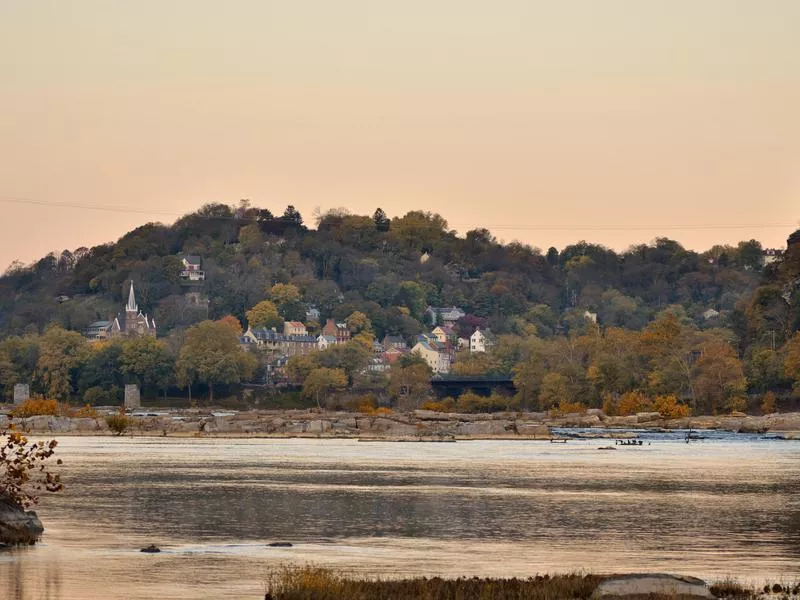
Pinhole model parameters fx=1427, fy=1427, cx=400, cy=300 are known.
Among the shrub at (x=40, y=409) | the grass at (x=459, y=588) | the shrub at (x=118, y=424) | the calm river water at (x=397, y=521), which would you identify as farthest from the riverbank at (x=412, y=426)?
the grass at (x=459, y=588)

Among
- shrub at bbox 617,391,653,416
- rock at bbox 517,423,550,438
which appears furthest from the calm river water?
shrub at bbox 617,391,653,416

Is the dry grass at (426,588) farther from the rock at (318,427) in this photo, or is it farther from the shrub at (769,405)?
the shrub at (769,405)

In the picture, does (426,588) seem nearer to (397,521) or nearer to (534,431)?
(397,521)

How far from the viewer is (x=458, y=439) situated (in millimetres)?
125688

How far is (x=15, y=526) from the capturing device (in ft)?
113

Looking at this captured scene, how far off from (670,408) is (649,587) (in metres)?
129

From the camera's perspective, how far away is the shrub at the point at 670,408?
151 m

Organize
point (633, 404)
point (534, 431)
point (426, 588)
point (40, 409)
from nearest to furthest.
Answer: point (426, 588) → point (534, 431) → point (633, 404) → point (40, 409)

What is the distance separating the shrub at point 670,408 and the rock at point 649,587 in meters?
128

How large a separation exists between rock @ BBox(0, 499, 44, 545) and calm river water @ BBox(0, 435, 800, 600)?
47 centimetres

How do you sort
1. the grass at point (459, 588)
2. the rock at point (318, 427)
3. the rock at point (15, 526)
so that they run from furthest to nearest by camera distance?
the rock at point (318, 427) < the rock at point (15, 526) < the grass at point (459, 588)

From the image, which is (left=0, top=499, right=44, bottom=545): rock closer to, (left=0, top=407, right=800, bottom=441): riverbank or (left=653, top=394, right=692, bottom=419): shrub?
(left=0, top=407, right=800, bottom=441): riverbank

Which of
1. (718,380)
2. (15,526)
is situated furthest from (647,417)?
(15,526)

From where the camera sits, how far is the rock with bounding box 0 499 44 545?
34294 mm
